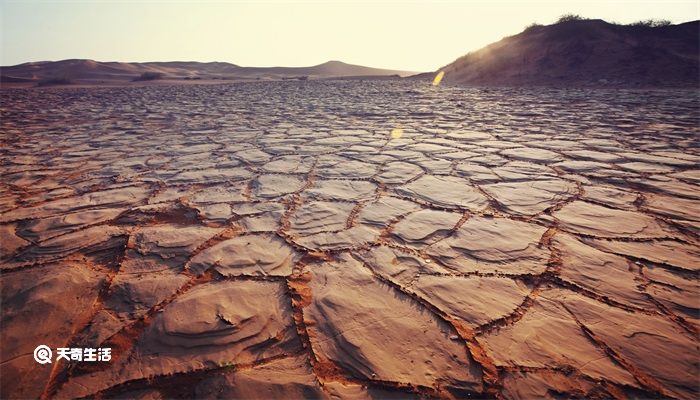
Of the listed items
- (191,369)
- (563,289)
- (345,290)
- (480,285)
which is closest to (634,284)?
(563,289)

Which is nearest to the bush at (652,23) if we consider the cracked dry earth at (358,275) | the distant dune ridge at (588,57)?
the distant dune ridge at (588,57)

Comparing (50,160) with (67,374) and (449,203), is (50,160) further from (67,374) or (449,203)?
(449,203)

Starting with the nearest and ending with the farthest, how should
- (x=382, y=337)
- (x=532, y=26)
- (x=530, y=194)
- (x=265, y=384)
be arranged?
(x=265, y=384) < (x=382, y=337) < (x=530, y=194) < (x=532, y=26)

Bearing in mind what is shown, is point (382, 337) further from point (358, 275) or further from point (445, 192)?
point (445, 192)

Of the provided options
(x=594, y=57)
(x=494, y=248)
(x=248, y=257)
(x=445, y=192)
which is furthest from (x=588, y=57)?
(x=248, y=257)

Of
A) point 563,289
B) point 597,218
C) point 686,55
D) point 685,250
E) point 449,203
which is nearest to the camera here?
point 563,289

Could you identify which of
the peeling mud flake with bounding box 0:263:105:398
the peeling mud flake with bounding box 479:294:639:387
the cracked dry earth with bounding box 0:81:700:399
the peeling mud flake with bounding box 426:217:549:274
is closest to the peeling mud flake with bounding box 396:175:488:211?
the cracked dry earth with bounding box 0:81:700:399
